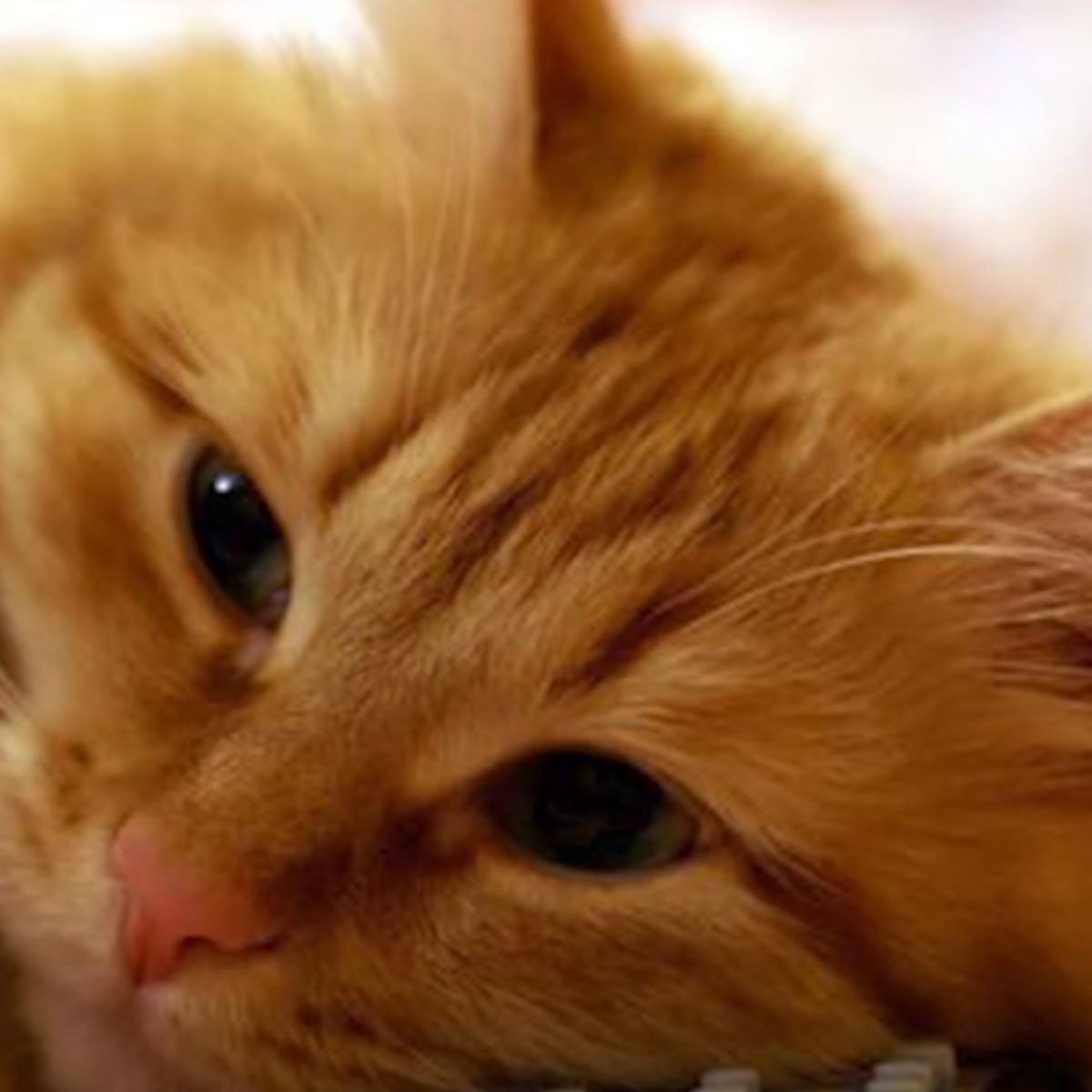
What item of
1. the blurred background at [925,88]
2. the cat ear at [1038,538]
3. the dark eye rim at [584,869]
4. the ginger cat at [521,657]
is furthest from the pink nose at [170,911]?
the blurred background at [925,88]

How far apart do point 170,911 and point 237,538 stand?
0.73 feet

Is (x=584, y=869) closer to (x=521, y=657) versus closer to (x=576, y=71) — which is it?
(x=521, y=657)

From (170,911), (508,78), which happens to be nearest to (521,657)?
(170,911)

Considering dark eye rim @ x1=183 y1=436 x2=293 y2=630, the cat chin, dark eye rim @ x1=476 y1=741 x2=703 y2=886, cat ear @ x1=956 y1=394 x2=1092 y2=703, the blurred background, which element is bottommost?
the cat chin

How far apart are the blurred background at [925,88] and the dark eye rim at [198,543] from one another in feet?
1.25

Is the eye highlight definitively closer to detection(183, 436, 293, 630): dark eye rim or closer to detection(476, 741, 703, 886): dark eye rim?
detection(183, 436, 293, 630): dark eye rim

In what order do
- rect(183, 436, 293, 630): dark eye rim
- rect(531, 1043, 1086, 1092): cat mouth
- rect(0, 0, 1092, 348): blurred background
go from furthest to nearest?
rect(0, 0, 1092, 348): blurred background < rect(183, 436, 293, 630): dark eye rim < rect(531, 1043, 1086, 1092): cat mouth

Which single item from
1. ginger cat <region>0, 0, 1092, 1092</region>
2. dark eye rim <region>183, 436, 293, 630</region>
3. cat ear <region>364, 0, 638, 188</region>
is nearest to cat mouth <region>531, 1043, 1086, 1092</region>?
ginger cat <region>0, 0, 1092, 1092</region>

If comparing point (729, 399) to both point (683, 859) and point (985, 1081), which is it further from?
point (985, 1081)

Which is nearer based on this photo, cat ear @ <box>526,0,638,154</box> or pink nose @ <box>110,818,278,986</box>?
pink nose @ <box>110,818,278,986</box>

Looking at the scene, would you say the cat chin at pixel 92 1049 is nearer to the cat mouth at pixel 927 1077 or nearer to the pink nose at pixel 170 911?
the pink nose at pixel 170 911

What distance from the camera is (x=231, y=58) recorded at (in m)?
1.47

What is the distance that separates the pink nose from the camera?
1.05 metres

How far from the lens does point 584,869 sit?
1.11 m
